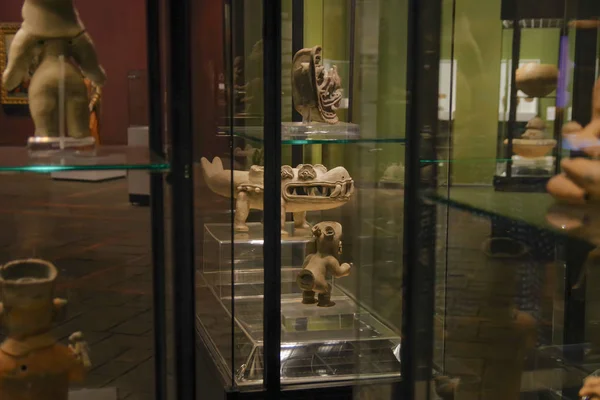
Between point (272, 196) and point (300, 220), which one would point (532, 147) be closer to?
point (272, 196)

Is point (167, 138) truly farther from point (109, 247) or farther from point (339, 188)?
point (109, 247)

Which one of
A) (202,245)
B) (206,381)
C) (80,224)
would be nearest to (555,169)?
(202,245)

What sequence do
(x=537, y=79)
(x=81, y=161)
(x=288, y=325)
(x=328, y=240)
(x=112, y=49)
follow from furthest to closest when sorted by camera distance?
(x=328, y=240) → (x=288, y=325) → (x=112, y=49) → (x=81, y=161) → (x=537, y=79)

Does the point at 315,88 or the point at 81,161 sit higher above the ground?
the point at 315,88

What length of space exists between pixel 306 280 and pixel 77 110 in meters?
0.61

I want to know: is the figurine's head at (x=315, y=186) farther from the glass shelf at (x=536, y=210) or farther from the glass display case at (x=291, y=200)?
the glass shelf at (x=536, y=210)

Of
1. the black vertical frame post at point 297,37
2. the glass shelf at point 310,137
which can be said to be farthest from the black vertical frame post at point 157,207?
the black vertical frame post at point 297,37

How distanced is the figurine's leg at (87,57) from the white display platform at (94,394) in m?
0.55

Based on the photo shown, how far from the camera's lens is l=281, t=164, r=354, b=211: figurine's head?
1.60m

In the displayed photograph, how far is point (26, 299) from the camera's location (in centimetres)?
124

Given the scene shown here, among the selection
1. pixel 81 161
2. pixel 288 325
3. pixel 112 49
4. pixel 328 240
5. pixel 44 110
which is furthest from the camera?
pixel 328 240

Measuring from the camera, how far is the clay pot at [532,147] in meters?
0.92

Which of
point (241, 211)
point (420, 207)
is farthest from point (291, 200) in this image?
point (420, 207)

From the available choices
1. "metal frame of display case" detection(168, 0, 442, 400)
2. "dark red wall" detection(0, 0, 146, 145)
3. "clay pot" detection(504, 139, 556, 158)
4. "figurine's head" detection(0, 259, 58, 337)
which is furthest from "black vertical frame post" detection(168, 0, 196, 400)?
"clay pot" detection(504, 139, 556, 158)
